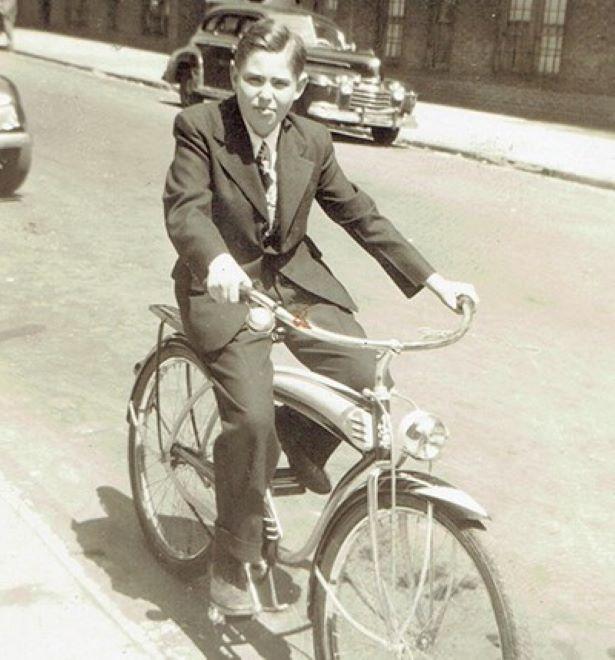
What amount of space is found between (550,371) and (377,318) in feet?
4.40

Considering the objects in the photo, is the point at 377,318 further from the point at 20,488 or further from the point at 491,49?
the point at 491,49

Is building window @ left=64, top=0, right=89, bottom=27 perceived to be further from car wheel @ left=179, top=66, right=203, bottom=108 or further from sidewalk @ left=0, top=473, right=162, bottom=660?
sidewalk @ left=0, top=473, right=162, bottom=660

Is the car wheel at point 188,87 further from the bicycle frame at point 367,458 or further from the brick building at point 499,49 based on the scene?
the bicycle frame at point 367,458

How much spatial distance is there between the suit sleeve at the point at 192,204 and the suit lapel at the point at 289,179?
0.72ft

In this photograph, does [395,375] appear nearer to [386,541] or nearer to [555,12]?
[386,541]

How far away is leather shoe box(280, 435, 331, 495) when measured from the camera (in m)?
3.83

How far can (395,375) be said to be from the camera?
672 cm

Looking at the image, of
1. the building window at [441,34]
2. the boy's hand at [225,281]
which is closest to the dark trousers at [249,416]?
the boy's hand at [225,281]

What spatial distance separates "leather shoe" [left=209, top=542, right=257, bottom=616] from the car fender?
17351 millimetres

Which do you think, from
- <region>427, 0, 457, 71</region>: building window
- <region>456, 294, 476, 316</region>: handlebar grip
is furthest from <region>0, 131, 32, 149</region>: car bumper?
<region>427, 0, 457, 71</region>: building window

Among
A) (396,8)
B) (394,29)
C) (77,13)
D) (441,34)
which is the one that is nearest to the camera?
(441,34)

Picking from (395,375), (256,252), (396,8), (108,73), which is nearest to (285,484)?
(256,252)

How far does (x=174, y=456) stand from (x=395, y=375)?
2.70m

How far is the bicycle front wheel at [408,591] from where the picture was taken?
9.84 feet
